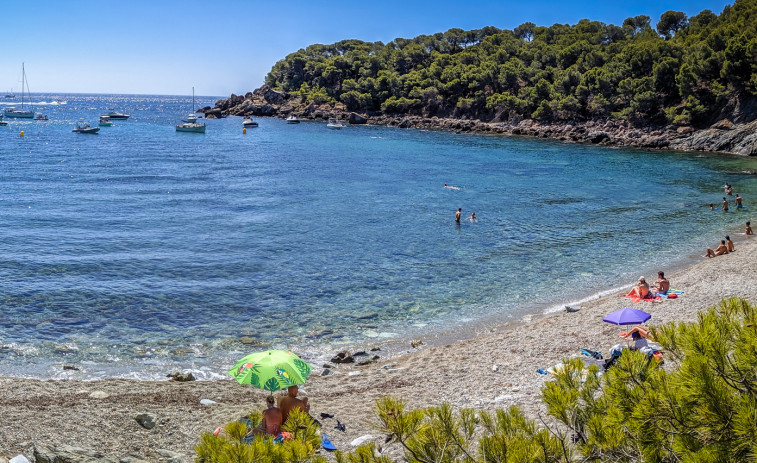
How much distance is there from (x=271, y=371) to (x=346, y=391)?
2.94 meters

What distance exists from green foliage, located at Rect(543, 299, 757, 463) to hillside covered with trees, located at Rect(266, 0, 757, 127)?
73.0 meters

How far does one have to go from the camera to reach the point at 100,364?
14805 mm

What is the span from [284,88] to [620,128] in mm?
87131

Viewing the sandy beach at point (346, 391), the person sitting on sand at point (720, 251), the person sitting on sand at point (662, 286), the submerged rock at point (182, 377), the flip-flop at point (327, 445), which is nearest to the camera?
the flip-flop at point (327, 445)

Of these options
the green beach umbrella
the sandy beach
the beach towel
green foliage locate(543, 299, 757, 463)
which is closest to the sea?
the sandy beach

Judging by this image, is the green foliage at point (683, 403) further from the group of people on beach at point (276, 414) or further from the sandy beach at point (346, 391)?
the group of people on beach at point (276, 414)

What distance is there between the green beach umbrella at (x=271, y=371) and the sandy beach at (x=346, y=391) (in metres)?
A: 1.17

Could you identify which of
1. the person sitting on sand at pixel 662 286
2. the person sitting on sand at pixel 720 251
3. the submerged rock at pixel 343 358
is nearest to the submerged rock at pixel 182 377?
the submerged rock at pixel 343 358

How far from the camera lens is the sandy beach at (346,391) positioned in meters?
9.98

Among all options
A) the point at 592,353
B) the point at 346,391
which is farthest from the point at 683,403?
the point at 592,353

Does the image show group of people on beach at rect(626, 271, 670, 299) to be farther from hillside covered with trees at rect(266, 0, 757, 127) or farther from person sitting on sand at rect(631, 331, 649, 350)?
hillside covered with trees at rect(266, 0, 757, 127)

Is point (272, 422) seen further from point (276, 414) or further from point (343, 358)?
point (343, 358)

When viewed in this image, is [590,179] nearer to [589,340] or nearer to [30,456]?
[589,340]

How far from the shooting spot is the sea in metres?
16.8
